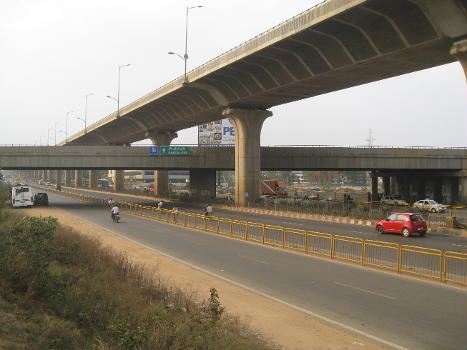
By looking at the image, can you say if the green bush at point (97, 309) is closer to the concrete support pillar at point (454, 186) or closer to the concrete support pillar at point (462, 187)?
the concrete support pillar at point (462, 187)

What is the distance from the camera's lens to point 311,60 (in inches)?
1454

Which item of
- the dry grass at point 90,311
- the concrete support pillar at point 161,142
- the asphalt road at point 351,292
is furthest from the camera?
the concrete support pillar at point 161,142

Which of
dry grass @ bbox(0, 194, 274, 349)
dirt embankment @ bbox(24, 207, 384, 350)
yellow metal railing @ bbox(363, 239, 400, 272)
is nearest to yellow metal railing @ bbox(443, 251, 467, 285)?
yellow metal railing @ bbox(363, 239, 400, 272)

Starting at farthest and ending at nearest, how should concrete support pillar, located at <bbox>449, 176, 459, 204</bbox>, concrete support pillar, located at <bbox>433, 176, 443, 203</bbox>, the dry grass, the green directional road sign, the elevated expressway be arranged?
1. concrete support pillar, located at <bbox>433, 176, 443, 203</bbox>
2. concrete support pillar, located at <bbox>449, 176, 459, 204</bbox>
3. the green directional road sign
4. the elevated expressway
5. the dry grass

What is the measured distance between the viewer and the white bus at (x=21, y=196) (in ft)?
165

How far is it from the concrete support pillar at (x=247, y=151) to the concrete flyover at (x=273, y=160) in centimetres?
157

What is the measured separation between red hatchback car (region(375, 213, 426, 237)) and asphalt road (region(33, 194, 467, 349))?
9916 mm

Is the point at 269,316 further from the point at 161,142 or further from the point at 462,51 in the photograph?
the point at 161,142

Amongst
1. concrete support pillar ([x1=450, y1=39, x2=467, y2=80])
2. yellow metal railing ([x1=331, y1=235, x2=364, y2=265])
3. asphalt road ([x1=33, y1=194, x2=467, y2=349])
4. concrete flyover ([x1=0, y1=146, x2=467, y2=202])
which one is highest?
concrete support pillar ([x1=450, y1=39, x2=467, y2=80])

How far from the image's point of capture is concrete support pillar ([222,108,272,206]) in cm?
5384

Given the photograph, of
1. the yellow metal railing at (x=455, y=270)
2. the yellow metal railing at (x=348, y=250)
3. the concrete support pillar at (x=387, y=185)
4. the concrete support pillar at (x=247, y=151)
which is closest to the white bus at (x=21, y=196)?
the concrete support pillar at (x=247, y=151)

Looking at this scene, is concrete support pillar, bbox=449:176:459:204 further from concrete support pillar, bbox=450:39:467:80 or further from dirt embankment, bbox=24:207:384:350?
dirt embankment, bbox=24:207:384:350

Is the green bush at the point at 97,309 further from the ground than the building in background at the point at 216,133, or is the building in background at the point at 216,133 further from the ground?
the building in background at the point at 216,133

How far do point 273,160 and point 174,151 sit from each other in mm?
14634
